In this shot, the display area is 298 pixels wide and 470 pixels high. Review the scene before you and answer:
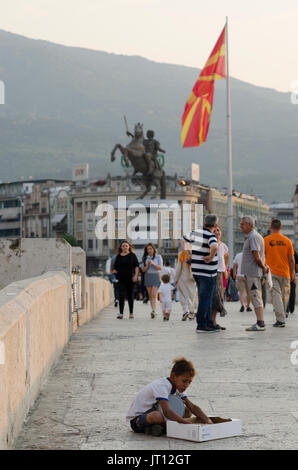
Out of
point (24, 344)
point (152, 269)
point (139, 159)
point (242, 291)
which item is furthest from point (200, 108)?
point (24, 344)

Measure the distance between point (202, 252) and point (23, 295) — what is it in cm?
744

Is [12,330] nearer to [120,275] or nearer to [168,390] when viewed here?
[168,390]

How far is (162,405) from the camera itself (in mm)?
5832

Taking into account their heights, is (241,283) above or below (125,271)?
below

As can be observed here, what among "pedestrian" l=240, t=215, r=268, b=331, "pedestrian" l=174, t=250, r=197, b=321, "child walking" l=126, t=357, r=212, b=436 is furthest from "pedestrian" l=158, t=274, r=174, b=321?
"child walking" l=126, t=357, r=212, b=436

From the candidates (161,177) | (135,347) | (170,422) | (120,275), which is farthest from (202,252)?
(161,177)

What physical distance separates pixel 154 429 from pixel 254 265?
8193 millimetres

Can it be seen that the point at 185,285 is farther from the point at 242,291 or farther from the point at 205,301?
the point at 242,291

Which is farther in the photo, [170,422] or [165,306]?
[165,306]

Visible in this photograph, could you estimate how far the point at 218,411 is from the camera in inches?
258

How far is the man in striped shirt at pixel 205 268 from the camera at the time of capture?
1375cm

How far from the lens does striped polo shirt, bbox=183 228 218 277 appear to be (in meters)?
13.9

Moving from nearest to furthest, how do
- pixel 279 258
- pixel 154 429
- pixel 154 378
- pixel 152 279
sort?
pixel 154 429, pixel 154 378, pixel 279 258, pixel 152 279

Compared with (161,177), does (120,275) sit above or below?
below
